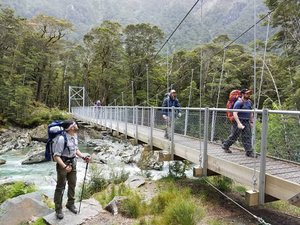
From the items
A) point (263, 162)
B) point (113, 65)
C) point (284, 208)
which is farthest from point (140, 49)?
point (263, 162)

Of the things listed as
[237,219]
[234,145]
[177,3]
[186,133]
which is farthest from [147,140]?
[177,3]

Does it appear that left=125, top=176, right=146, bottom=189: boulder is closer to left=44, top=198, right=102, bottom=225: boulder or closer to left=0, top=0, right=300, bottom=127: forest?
left=44, top=198, right=102, bottom=225: boulder

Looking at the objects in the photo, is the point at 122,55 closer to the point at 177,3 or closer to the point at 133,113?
the point at 133,113

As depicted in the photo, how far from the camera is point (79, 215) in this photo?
4.46 m

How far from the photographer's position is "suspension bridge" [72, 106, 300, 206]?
136 inches

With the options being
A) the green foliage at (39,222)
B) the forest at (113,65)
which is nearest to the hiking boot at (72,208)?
the green foliage at (39,222)

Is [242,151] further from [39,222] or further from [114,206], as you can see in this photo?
[39,222]

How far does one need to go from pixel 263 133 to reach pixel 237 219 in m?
1.57

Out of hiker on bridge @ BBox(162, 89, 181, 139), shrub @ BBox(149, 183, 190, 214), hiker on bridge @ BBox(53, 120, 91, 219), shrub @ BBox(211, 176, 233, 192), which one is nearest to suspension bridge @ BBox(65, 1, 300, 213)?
hiker on bridge @ BBox(162, 89, 181, 139)

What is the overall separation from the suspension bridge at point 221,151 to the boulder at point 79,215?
1.56 m

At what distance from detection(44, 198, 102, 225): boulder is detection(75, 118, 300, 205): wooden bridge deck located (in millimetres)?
1685

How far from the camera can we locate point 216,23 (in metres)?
84.0

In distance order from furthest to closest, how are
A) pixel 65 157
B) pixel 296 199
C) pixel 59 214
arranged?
pixel 59 214 → pixel 65 157 → pixel 296 199

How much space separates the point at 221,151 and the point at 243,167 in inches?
45.4
